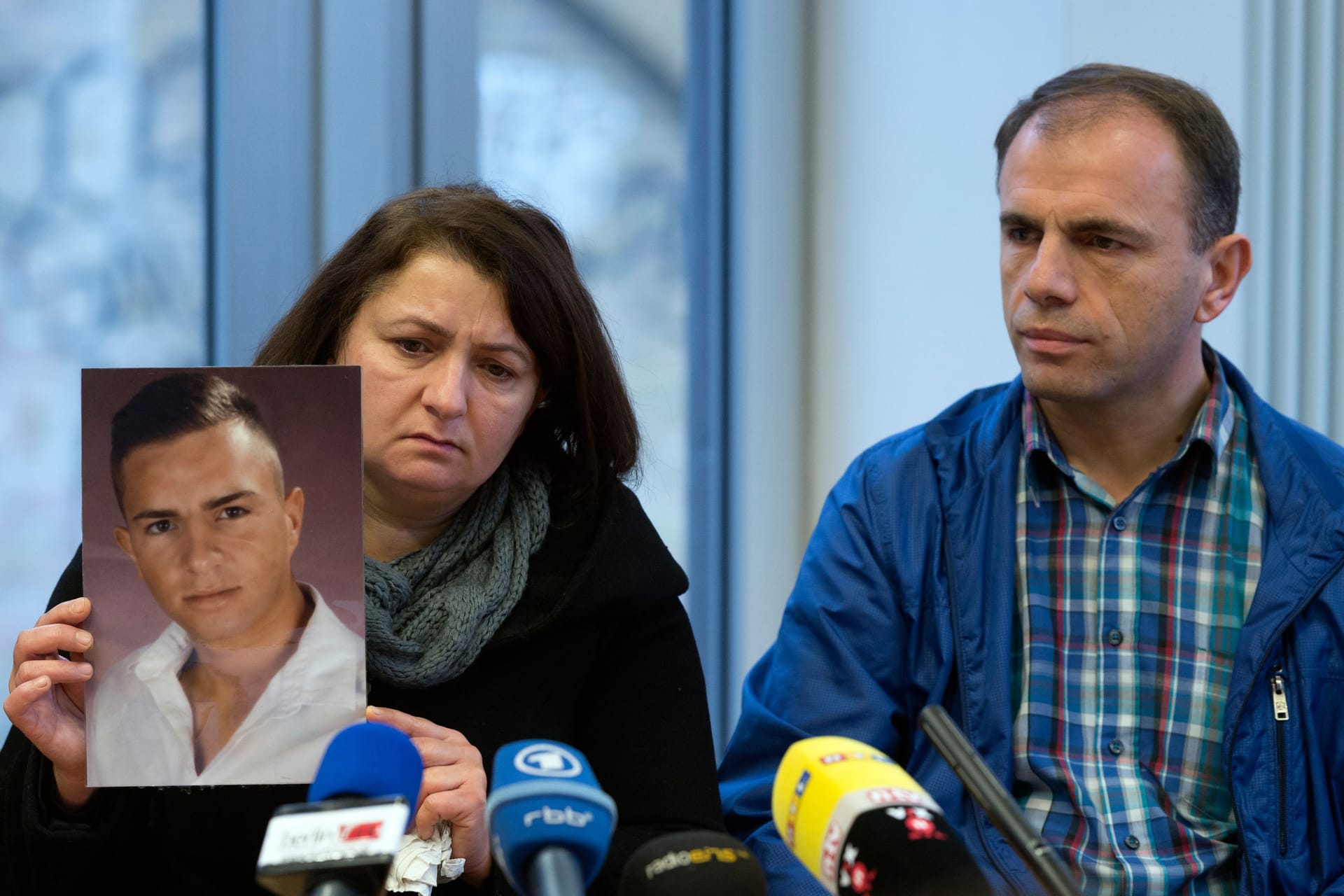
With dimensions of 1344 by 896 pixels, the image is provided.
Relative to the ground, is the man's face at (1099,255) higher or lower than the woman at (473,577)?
higher

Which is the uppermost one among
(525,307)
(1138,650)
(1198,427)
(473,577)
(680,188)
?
(680,188)

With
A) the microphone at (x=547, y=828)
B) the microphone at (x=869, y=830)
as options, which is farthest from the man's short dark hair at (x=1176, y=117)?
the microphone at (x=547, y=828)

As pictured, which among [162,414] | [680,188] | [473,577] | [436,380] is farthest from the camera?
[680,188]

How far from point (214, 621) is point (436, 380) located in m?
0.37

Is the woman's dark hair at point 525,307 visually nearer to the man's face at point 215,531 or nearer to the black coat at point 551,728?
the black coat at point 551,728

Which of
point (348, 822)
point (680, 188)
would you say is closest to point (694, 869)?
point (348, 822)

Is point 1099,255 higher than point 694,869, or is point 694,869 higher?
point 1099,255

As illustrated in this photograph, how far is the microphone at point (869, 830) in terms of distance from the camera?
0.80m

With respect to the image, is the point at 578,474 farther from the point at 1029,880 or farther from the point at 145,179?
the point at 145,179

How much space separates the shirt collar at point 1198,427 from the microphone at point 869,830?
0.88 meters

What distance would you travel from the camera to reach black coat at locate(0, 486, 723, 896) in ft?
4.46

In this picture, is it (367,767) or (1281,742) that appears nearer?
(367,767)

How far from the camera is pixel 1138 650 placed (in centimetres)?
163

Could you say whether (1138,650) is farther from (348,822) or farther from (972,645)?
(348,822)
